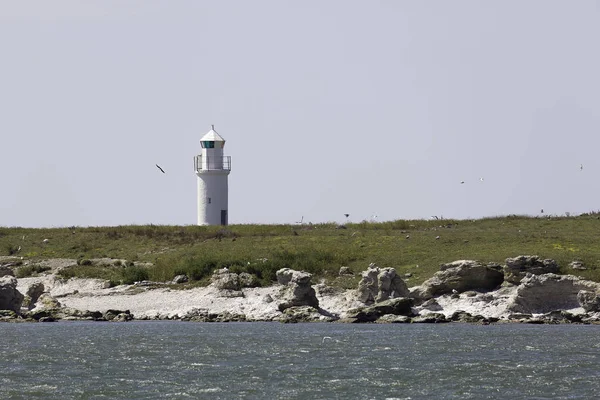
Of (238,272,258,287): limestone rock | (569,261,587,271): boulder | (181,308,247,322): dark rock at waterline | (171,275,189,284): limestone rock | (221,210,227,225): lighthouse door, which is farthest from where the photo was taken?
(221,210,227,225): lighthouse door

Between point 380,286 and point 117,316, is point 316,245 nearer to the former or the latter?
point 380,286

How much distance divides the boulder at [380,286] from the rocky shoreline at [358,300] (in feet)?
0.13

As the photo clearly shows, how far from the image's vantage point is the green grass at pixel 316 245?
182ft

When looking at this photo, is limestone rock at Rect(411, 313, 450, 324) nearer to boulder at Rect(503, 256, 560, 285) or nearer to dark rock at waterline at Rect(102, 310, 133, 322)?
boulder at Rect(503, 256, 560, 285)

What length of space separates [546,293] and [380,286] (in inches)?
256

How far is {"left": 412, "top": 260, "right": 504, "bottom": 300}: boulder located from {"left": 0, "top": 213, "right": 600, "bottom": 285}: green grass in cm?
267

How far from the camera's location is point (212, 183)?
81.1m

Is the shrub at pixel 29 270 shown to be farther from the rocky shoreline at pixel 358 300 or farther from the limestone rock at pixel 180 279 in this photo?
the limestone rock at pixel 180 279

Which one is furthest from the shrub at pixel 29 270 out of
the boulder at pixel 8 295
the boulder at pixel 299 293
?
the boulder at pixel 299 293

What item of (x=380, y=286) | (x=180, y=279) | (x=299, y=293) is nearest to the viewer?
(x=380, y=286)

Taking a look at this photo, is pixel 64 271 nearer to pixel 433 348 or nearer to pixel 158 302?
pixel 158 302

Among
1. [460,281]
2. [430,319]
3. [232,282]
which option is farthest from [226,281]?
[430,319]

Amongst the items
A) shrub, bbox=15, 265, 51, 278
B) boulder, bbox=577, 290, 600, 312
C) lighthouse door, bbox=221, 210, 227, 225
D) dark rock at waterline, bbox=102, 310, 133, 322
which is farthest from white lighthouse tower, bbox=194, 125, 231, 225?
boulder, bbox=577, 290, 600, 312

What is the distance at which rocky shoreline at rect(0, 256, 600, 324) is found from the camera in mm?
46281
